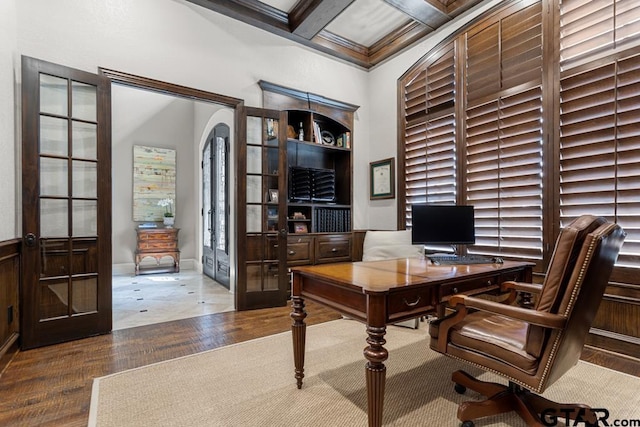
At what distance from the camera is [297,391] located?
1.90m

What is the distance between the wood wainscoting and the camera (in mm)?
2158

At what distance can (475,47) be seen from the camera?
3289 mm

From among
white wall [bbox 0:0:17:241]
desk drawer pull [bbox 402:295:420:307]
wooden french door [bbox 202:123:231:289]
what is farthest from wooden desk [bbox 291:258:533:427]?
wooden french door [bbox 202:123:231:289]

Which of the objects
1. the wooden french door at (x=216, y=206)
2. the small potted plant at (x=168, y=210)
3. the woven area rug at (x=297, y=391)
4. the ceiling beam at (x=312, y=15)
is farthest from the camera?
the small potted plant at (x=168, y=210)

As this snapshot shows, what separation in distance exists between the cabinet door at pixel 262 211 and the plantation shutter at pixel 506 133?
6.93 ft

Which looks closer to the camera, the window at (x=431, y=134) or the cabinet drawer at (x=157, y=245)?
the window at (x=431, y=134)

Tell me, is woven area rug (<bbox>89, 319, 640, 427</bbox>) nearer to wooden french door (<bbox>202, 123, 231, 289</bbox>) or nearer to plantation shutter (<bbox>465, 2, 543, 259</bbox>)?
plantation shutter (<bbox>465, 2, 543, 259</bbox>)

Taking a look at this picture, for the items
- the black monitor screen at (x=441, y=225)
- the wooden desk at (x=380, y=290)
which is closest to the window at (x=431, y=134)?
the black monitor screen at (x=441, y=225)

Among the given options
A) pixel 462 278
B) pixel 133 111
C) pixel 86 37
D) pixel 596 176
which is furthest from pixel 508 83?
pixel 133 111

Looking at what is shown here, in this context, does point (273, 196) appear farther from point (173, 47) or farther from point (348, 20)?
point (348, 20)

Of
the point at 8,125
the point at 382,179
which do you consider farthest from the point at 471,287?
the point at 8,125

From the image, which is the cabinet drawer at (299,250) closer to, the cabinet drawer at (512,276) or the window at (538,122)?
the window at (538,122)

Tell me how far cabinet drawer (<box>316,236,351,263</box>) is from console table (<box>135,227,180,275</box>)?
10.3 ft

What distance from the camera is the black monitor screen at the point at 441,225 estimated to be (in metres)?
2.64
